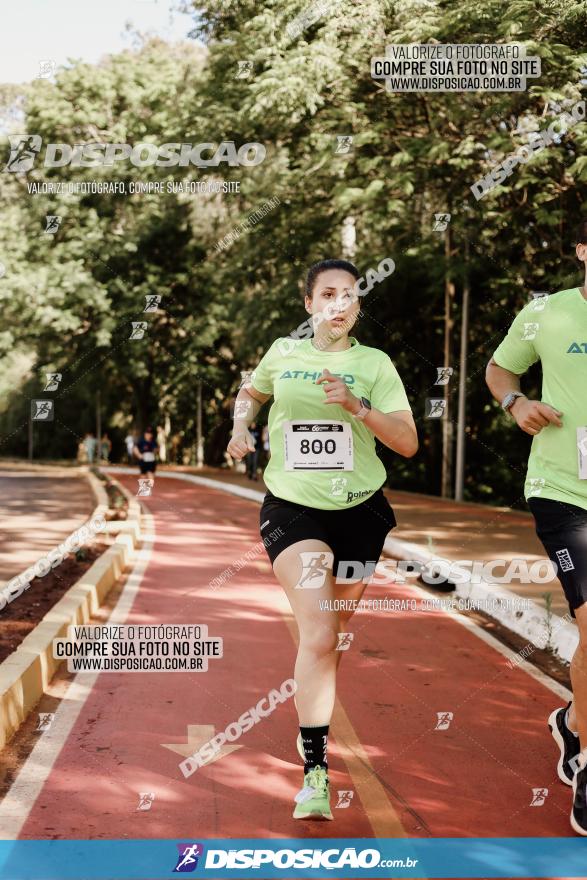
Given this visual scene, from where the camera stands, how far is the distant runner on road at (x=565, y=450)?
4.27 metres

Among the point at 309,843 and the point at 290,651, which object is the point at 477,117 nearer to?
the point at 290,651

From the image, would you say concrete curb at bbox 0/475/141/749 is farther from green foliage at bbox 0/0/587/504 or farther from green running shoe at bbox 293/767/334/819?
green foliage at bbox 0/0/587/504

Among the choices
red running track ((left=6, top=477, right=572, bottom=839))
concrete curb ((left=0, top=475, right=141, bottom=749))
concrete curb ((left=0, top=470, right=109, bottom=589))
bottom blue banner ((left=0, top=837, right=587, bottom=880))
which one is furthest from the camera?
concrete curb ((left=0, top=470, right=109, bottom=589))

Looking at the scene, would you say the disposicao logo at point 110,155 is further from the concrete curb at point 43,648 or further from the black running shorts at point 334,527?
the black running shorts at point 334,527

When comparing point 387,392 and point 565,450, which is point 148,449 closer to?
point 387,392

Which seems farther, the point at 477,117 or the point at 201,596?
the point at 477,117

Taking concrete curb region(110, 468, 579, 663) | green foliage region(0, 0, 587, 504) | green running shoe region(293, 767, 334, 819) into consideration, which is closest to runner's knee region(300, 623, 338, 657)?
green running shoe region(293, 767, 334, 819)

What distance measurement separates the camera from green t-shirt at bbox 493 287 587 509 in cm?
430

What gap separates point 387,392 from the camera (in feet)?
14.9

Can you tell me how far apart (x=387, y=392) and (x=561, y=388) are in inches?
27.5

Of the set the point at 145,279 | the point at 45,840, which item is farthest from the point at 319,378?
the point at 145,279

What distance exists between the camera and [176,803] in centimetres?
456

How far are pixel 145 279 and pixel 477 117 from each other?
85.4 feet

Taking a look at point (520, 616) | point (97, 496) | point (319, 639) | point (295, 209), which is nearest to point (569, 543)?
point (319, 639)
